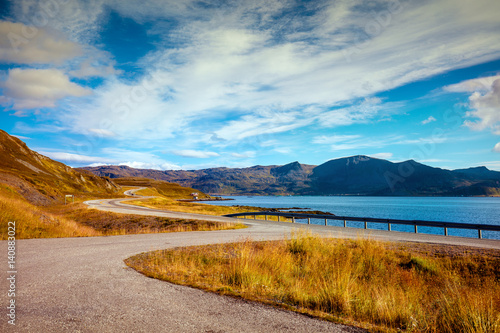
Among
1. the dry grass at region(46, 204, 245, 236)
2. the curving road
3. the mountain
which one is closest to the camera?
the curving road

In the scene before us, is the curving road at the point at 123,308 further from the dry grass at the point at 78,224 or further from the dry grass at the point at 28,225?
the dry grass at the point at 78,224

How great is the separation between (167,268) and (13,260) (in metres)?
5.24

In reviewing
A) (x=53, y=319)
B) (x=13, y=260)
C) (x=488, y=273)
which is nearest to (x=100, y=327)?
(x=53, y=319)

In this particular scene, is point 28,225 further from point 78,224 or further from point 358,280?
point 358,280

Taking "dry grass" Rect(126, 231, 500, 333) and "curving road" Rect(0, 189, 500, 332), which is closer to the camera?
"curving road" Rect(0, 189, 500, 332)

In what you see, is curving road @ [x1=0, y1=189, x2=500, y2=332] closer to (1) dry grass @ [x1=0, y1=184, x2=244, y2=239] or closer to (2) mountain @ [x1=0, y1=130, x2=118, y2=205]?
(1) dry grass @ [x1=0, y1=184, x2=244, y2=239]

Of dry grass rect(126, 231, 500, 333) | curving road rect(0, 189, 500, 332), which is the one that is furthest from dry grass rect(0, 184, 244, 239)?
dry grass rect(126, 231, 500, 333)

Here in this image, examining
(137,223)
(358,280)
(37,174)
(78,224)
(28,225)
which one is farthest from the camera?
(37,174)

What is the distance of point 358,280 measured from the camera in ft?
31.3

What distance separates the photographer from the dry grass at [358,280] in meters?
5.51

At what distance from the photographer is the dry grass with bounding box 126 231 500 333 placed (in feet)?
18.1

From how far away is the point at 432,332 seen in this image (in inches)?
203

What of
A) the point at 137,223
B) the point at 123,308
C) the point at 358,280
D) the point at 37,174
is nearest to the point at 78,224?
the point at 137,223

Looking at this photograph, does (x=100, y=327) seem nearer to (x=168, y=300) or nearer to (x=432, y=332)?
(x=168, y=300)
